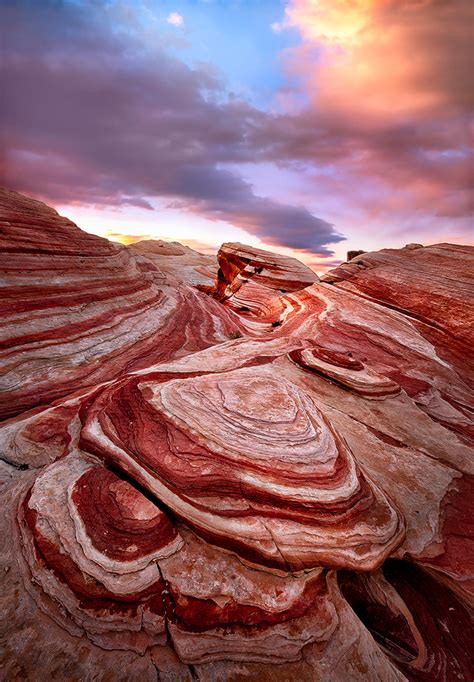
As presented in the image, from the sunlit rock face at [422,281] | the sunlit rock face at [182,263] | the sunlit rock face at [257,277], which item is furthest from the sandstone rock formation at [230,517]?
the sunlit rock face at [182,263]

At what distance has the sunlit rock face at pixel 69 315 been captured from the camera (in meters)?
8.81

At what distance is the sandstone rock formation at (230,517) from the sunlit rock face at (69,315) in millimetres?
103

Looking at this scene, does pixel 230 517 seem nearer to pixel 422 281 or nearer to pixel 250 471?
pixel 250 471

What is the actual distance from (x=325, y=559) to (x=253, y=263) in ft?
86.1

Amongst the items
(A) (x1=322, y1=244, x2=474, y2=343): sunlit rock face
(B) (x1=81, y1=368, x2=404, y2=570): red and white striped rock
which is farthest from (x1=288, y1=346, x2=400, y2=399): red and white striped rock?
(A) (x1=322, y1=244, x2=474, y2=343): sunlit rock face

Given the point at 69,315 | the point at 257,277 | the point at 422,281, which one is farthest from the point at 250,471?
the point at 257,277

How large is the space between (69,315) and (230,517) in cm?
913

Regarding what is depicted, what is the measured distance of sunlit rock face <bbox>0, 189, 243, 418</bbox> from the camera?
881cm

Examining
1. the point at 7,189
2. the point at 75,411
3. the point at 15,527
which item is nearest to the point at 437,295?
the point at 75,411

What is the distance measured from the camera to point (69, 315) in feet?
35.1

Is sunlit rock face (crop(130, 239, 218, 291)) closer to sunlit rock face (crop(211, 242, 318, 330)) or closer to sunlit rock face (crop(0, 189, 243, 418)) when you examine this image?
sunlit rock face (crop(211, 242, 318, 330))

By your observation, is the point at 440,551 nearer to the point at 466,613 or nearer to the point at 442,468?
the point at 466,613

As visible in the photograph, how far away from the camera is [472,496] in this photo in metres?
6.12

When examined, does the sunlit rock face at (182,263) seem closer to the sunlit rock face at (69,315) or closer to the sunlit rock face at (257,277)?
the sunlit rock face at (257,277)
